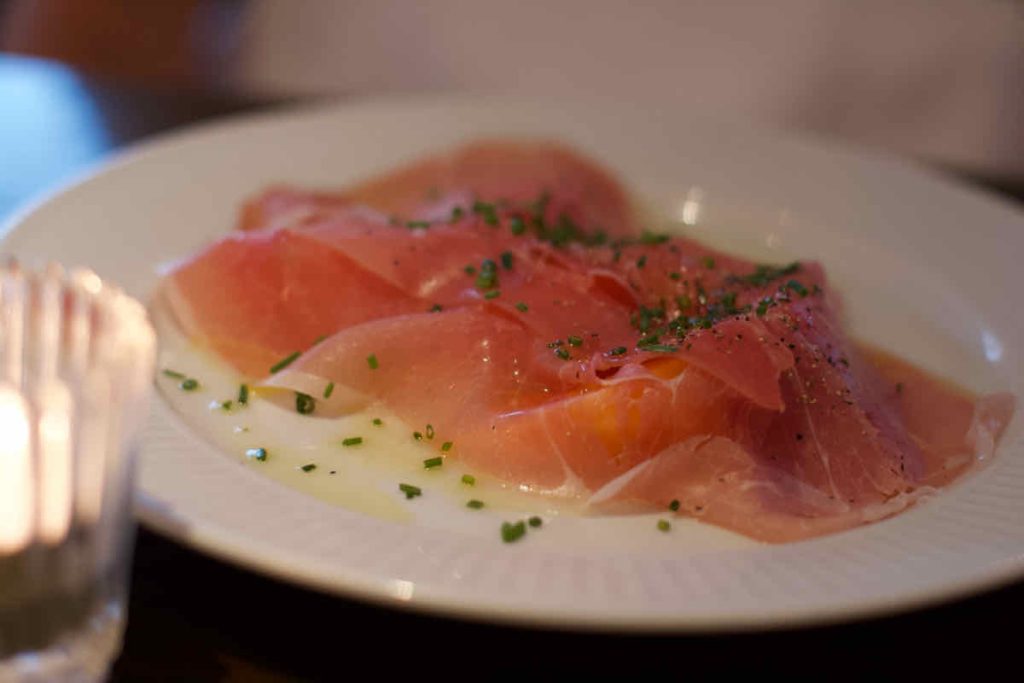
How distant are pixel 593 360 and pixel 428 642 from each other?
58 centimetres

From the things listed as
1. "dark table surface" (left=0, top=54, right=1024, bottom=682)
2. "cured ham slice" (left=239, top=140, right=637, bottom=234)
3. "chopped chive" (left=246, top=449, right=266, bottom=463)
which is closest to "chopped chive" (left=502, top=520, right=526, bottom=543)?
"dark table surface" (left=0, top=54, right=1024, bottom=682)

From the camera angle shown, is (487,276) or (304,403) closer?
(304,403)

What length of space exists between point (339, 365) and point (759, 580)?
2.78 ft

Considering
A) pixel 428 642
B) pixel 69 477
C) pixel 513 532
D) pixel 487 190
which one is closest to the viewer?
pixel 69 477

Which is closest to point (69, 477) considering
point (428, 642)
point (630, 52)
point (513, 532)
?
point (428, 642)

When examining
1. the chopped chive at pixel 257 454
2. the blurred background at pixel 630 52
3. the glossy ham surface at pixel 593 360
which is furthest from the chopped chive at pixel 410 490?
the blurred background at pixel 630 52

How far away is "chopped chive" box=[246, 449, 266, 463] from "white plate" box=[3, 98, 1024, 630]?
0.40ft

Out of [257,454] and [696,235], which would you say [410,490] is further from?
[696,235]

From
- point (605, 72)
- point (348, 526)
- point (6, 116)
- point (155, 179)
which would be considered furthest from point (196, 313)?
point (605, 72)

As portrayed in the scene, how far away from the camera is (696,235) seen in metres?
2.54

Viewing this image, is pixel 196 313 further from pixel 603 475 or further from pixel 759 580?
pixel 759 580

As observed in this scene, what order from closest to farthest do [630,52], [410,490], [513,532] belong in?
[513,532] < [410,490] < [630,52]

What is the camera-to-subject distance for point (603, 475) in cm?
156

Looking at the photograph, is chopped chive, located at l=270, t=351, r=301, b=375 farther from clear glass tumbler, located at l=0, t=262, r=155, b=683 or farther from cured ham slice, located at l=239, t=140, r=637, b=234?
clear glass tumbler, located at l=0, t=262, r=155, b=683
